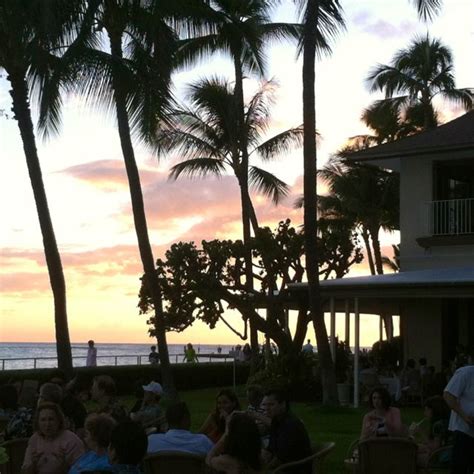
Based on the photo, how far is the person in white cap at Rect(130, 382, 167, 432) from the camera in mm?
12302

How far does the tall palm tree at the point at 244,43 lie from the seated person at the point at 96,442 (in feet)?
82.5

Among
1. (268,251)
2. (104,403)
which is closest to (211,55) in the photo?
(268,251)

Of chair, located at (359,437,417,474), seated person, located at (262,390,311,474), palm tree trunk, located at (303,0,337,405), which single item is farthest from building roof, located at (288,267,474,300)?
seated person, located at (262,390,311,474)

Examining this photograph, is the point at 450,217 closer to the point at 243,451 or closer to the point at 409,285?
the point at 409,285

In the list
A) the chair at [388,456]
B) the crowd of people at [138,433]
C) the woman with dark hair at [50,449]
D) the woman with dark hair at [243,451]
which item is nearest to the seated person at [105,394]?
the crowd of people at [138,433]

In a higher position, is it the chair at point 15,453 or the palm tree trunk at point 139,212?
the palm tree trunk at point 139,212

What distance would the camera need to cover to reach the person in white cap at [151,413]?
1230cm

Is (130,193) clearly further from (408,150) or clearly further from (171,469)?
(171,469)

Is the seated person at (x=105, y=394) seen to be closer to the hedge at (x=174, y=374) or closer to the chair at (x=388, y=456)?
the chair at (x=388, y=456)

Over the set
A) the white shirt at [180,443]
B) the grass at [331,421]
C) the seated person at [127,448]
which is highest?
the seated person at [127,448]

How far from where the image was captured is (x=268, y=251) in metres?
30.3

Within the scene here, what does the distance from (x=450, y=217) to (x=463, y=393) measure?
17562 mm

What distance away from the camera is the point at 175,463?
30.2ft

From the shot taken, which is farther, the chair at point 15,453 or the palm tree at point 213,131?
the palm tree at point 213,131
